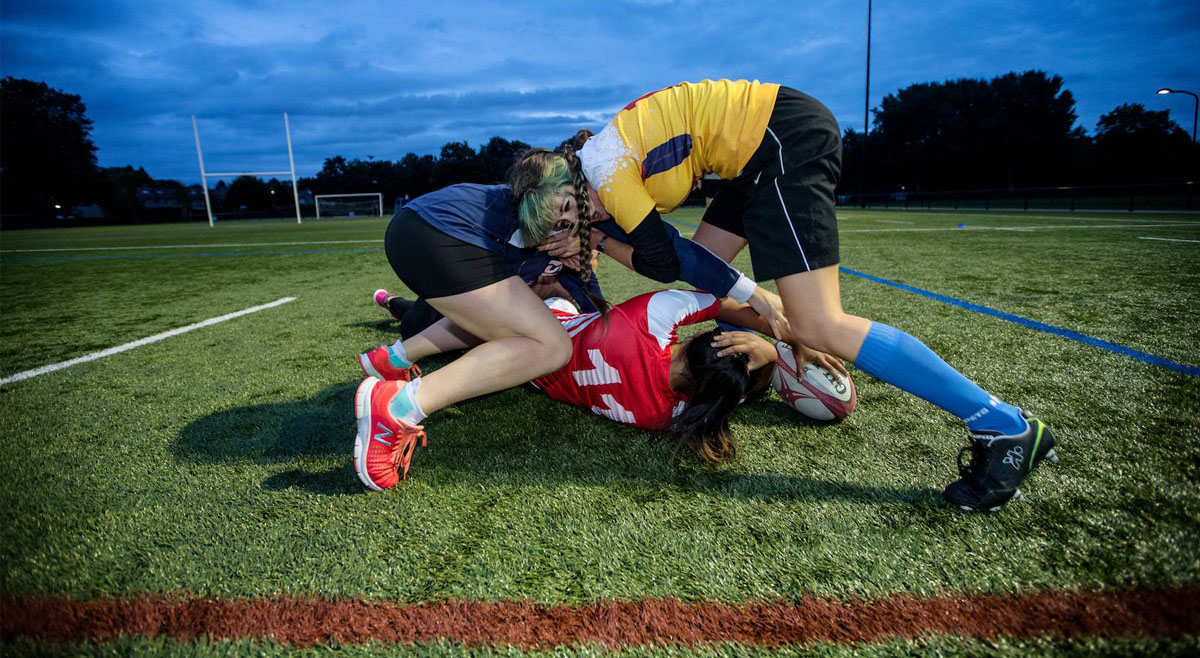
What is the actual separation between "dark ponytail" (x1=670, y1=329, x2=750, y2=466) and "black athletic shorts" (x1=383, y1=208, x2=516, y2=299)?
926 millimetres

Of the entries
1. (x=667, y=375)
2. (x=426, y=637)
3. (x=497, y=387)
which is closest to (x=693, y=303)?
(x=667, y=375)

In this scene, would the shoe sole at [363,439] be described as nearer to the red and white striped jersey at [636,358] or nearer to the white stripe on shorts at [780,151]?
the red and white striped jersey at [636,358]

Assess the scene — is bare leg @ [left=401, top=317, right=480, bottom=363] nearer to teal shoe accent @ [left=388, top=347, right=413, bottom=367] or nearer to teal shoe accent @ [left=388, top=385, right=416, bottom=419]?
teal shoe accent @ [left=388, top=347, right=413, bottom=367]

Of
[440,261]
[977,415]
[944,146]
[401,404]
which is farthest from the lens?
[944,146]

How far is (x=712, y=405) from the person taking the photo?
7.21 feet

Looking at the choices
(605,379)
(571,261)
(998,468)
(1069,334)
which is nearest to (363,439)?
(605,379)

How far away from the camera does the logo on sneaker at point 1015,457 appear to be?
178 centimetres

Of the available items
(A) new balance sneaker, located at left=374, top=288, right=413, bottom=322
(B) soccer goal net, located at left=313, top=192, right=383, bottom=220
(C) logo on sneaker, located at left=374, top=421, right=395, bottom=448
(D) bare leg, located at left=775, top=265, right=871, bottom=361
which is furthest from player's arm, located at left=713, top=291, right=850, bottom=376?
(B) soccer goal net, located at left=313, top=192, right=383, bottom=220

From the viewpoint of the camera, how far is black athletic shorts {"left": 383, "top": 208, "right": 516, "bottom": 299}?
2273 millimetres

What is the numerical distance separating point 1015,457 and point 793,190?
1129 mm

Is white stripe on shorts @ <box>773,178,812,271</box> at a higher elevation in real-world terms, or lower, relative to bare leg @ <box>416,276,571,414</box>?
higher

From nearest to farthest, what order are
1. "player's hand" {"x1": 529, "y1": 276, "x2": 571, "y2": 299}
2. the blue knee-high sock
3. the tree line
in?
the blue knee-high sock
"player's hand" {"x1": 529, "y1": 276, "x2": 571, "y2": 299}
the tree line

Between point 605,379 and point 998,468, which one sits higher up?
point 605,379

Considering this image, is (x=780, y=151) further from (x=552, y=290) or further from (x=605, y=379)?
(x=552, y=290)
